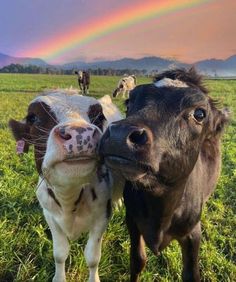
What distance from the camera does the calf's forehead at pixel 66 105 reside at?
4027mm

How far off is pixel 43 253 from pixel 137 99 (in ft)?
7.97

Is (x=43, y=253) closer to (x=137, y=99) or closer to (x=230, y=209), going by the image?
(x=137, y=99)

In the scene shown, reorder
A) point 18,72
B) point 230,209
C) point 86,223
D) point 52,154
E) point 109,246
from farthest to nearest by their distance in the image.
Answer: point 18,72 → point 230,209 → point 109,246 → point 86,223 → point 52,154

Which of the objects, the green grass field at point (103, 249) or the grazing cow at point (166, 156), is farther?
the green grass field at point (103, 249)

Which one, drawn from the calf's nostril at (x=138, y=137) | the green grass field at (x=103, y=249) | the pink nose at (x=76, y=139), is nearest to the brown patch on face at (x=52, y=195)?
the green grass field at (x=103, y=249)

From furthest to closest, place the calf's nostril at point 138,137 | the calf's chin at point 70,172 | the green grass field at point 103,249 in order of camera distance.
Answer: the green grass field at point 103,249 → the calf's chin at point 70,172 → the calf's nostril at point 138,137

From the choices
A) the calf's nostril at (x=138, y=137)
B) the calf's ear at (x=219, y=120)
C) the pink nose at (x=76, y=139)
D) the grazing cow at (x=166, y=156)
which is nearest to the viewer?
the calf's nostril at (x=138, y=137)

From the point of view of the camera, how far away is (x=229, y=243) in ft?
18.9

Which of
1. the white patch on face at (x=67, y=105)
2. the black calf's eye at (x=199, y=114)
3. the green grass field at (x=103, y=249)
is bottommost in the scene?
the green grass field at (x=103, y=249)

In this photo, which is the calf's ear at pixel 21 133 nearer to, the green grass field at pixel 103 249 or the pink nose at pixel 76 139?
the pink nose at pixel 76 139

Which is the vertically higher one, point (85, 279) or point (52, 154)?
point (52, 154)

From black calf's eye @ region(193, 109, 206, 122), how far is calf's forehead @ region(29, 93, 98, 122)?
3.20 feet

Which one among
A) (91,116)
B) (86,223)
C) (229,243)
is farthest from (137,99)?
(229,243)

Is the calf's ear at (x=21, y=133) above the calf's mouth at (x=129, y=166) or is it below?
below
